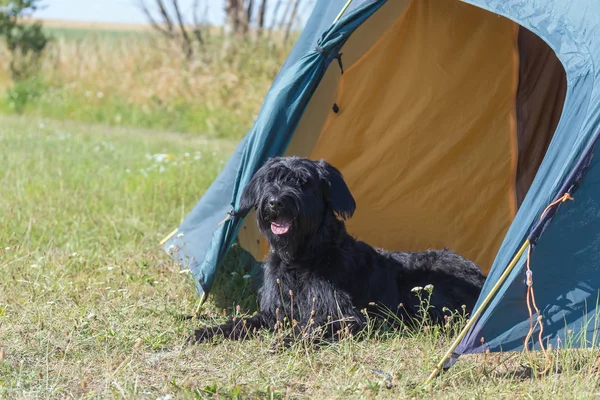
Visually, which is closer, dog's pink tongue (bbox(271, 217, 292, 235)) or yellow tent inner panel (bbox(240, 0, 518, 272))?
dog's pink tongue (bbox(271, 217, 292, 235))

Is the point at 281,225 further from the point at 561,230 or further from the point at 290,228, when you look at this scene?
the point at 561,230

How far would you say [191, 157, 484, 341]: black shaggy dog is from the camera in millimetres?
3910

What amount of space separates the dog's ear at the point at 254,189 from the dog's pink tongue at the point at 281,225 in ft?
0.53

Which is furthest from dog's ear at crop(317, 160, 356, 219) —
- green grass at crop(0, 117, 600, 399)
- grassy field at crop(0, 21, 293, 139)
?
grassy field at crop(0, 21, 293, 139)

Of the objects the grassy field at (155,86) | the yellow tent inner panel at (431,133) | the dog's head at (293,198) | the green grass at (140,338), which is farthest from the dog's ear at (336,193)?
the grassy field at (155,86)

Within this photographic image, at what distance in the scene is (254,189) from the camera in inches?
159

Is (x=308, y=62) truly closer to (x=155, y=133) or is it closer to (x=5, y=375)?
(x=5, y=375)

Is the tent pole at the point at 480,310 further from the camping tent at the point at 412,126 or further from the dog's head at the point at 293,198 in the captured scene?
the camping tent at the point at 412,126

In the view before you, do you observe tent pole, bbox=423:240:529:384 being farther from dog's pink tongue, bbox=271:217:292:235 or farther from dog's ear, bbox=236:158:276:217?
dog's ear, bbox=236:158:276:217

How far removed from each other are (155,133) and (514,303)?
894 cm

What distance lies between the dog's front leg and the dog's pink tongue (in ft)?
1.72

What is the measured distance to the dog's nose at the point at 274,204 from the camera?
12.5ft

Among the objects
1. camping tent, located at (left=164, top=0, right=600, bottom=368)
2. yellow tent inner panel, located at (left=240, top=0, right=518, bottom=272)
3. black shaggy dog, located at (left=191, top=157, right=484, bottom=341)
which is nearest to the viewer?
black shaggy dog, located at (left=191, top=157, right=484, bottom=341)

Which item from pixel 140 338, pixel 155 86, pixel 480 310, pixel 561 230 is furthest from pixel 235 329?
pixel 155 86
